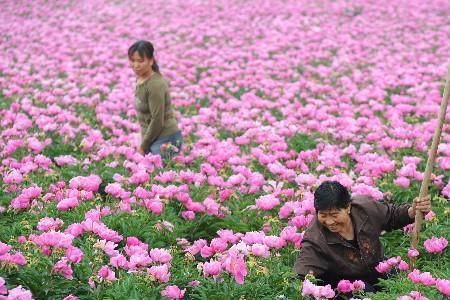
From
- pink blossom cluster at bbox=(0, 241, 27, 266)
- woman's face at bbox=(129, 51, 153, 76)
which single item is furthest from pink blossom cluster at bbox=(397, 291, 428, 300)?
woman's face at bbox=(129, 51, 153, 76)

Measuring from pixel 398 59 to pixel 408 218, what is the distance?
727 cm

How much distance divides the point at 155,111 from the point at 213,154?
0.82 m

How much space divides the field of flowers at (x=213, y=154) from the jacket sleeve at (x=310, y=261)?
0.40 feet

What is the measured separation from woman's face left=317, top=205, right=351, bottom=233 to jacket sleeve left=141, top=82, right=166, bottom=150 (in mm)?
2528

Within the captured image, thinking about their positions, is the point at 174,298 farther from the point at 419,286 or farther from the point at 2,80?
the point at 2,80

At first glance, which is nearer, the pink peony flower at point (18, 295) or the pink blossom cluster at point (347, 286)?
the pink peony flower at point (18, 295)

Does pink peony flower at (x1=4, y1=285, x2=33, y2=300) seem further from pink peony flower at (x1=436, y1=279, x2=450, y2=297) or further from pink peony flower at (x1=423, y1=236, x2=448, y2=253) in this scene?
pink peony flower at (x1=423, y1=236, x2=448, y2=253)

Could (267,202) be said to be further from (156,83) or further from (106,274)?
(156,83)

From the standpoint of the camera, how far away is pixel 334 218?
12.1 feet

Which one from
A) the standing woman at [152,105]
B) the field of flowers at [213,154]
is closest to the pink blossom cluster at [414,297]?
the field of flowers at [213,154]

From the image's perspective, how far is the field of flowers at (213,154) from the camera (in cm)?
339

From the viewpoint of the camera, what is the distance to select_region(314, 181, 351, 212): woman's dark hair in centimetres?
365

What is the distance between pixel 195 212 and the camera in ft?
16.1

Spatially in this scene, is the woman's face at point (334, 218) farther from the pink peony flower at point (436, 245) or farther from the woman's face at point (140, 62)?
the woman's face at point (140, 62)
